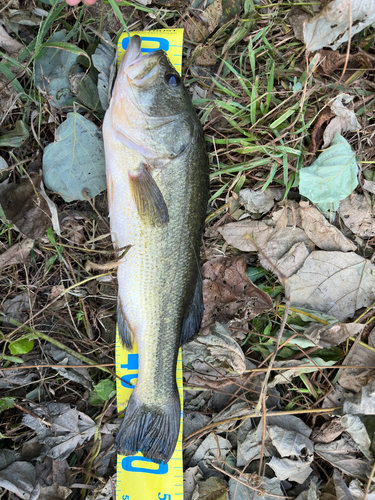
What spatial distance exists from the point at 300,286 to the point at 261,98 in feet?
4.88

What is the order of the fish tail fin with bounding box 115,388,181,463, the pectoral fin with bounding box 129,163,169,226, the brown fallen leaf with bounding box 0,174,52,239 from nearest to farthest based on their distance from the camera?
the pectoral fin with bounding box 129,163,169,226 → the fish tail fin with bounding box 115,388,181,463 → the brown fallen leaf with bounding box 0,174,52,239

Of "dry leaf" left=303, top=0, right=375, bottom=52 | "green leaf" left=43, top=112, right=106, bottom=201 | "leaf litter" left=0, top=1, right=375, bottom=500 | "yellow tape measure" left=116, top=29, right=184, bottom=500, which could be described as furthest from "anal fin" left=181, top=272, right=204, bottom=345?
"dry leaf" left=303, top=0, right=375, bottom=52

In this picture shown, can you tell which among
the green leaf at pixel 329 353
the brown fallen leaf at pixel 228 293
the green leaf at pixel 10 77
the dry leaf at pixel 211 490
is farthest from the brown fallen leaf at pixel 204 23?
the dry leaf at pixel 211 490

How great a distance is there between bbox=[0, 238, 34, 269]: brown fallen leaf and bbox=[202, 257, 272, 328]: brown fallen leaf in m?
1.35

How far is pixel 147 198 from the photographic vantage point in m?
2.17

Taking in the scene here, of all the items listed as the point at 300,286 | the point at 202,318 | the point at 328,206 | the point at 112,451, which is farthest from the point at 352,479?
the point at 328,206

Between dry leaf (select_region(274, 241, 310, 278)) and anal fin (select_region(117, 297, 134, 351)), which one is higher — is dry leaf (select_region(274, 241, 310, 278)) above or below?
above

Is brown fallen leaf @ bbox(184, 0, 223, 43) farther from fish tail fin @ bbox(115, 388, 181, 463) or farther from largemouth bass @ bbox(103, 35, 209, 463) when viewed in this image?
fish tail fin @ bbox(115, 388, 181, 463)

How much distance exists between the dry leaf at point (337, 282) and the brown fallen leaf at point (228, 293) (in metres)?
0.33

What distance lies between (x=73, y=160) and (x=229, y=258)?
1385mm

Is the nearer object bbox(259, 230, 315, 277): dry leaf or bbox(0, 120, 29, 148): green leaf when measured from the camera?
bbox(0, 120, 29, 148): green leaf

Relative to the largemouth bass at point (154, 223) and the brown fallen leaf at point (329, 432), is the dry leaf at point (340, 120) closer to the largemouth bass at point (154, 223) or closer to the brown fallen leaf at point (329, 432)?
Result: the largemouth bass at point (154, 223)

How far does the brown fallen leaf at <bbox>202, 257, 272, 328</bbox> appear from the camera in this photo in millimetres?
2605

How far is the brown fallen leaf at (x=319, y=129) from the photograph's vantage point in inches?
101
